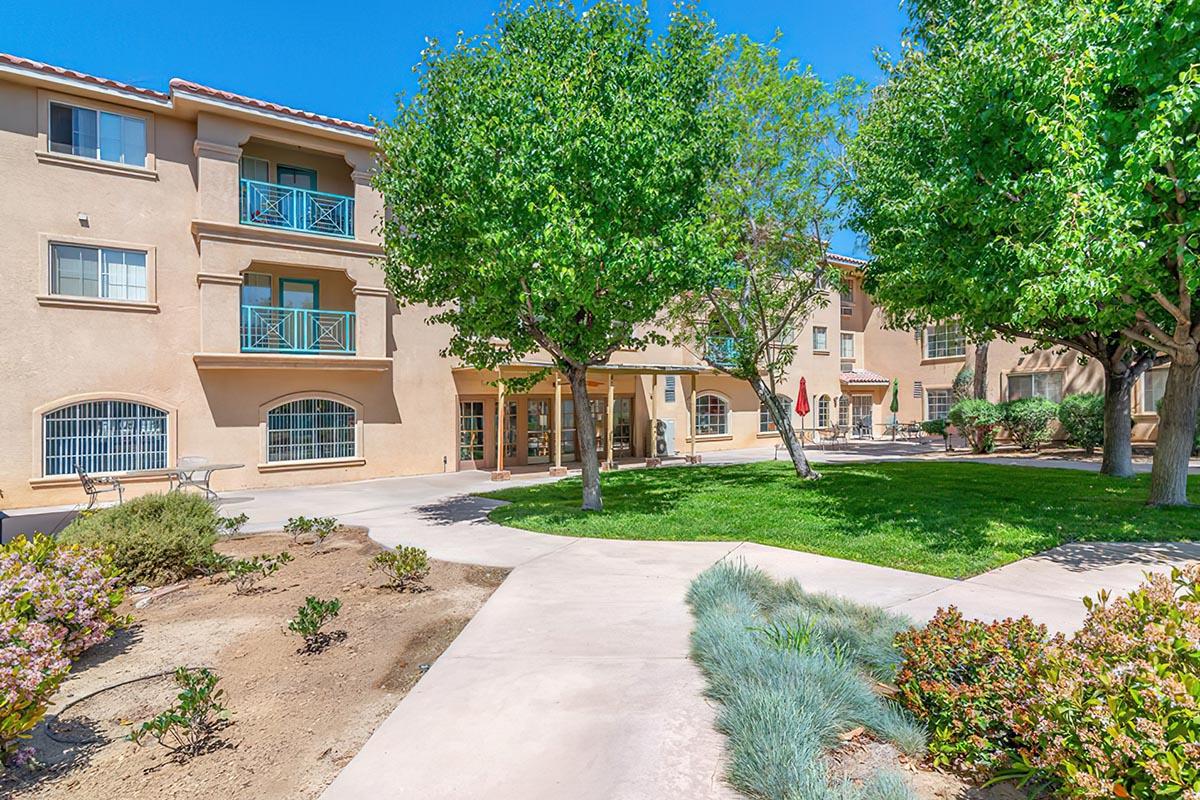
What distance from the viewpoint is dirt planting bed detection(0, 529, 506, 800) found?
3082mm

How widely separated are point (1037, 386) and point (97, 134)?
1235 inches

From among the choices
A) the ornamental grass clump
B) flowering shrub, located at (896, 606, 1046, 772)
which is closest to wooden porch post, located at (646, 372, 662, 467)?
the ornamental grass clump

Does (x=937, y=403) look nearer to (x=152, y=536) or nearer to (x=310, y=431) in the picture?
(x=310, y=431)

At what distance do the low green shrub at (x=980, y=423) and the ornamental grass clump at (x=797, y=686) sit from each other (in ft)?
65.7

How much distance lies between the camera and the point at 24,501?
12.4 m

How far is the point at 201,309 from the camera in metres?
14.0

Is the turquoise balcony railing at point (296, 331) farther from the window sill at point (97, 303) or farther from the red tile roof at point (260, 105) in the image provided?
the red tile roof at point (260, 105)

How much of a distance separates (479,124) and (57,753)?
812 centimetres

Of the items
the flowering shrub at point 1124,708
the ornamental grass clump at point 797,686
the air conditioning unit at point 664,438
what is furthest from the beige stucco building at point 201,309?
the flowering shrub at point 1124,708

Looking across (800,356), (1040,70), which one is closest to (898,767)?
(1040,70)

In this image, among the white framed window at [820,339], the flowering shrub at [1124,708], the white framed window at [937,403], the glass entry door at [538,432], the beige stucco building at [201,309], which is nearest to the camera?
the flowering shrub at [1124,708]

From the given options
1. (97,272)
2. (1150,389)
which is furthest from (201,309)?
(1150,389)

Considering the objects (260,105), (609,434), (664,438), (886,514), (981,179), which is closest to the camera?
(981,179)

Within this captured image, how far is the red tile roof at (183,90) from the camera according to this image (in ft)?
40.7
